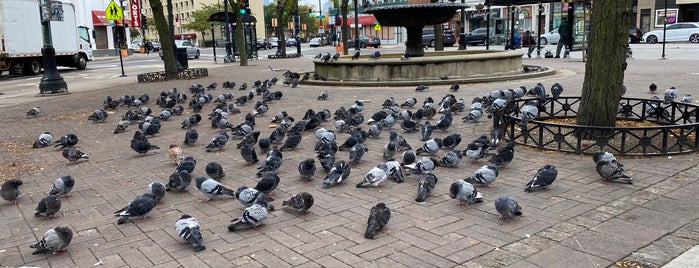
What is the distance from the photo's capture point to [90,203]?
5504 mm

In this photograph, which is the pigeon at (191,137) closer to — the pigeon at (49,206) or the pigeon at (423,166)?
the pigeon at (49,206)

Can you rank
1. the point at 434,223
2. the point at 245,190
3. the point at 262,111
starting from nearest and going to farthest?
the point at 434,223 < the point at 245,190 < the point at 262,111

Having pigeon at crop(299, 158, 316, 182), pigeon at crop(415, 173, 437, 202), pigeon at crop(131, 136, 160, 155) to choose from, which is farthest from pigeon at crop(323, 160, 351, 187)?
pigeon at crop(131, 136, 160, 155)

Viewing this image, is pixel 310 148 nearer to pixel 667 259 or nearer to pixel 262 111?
pixel 262 111

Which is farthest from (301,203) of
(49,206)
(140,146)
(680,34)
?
(680,34)

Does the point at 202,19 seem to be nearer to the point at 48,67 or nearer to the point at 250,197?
the point at 48,67

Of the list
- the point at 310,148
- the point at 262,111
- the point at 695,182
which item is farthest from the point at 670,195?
the point at 262,111

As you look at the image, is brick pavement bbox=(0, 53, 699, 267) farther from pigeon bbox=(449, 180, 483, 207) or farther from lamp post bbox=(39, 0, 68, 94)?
lamp post bbox=(39, 0, 68, 94)

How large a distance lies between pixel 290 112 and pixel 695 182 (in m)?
7.59

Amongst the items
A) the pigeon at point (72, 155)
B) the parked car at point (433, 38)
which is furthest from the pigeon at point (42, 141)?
the parked car at point (433, 38)

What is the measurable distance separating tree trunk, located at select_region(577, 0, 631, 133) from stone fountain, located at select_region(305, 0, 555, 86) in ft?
25.6

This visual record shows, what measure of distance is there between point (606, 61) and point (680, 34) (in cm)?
3588

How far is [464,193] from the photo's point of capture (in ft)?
16.0

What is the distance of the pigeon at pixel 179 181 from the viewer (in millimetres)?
5629
